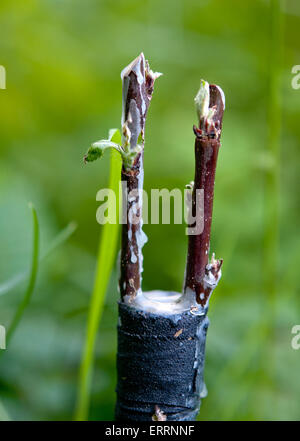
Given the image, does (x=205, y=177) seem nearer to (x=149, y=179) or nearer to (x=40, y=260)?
(x=40, y=260)

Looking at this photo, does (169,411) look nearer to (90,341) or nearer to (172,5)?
(90,341)

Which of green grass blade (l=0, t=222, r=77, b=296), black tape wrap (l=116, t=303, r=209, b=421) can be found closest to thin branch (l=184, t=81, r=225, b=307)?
black tape wrap (l=116, t=303, r=209, b=421)

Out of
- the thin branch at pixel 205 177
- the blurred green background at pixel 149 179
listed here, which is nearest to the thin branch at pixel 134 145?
the thin branch at pixel 205 177

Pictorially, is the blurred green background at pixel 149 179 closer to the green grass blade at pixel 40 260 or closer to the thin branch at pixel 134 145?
the green grass blade at pixel 40 260

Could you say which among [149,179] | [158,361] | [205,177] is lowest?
[158,361]

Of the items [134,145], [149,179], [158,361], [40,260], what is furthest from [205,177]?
[149,179]
